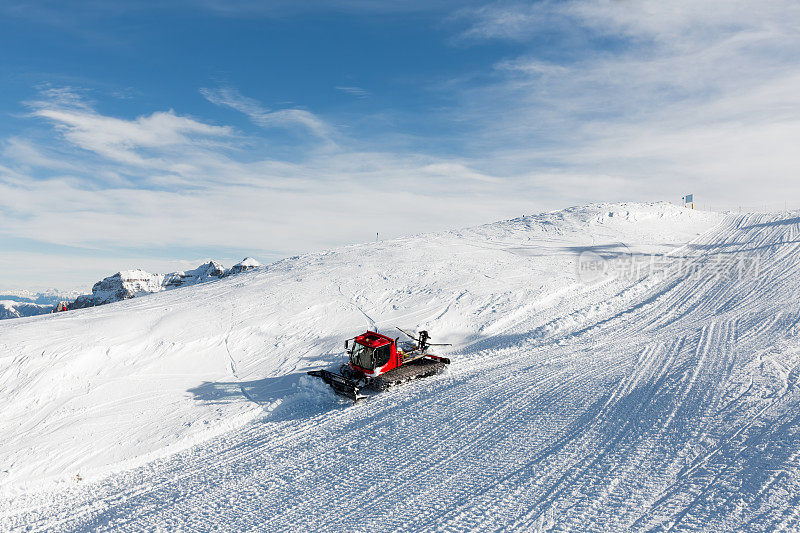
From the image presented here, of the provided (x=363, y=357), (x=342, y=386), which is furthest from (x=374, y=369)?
(x=342, y=386)

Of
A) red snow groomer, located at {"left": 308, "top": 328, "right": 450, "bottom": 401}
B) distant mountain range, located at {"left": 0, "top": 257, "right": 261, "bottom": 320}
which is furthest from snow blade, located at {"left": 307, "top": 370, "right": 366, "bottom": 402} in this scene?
distant mountain range, located at {"left": 0, "top": 257, "right": 261, "bottom": 320}

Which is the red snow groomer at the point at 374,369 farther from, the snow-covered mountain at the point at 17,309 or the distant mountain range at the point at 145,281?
the snow-covered mountain at the point at 17,309

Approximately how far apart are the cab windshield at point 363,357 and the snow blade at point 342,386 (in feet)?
1.72

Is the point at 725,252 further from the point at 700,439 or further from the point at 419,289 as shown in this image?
the point at 700,439

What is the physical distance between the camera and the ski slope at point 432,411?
695 cm

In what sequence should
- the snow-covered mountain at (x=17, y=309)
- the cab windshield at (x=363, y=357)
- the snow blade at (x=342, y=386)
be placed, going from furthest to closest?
the snow-covered mountain at (x=17, y=309), the cab windshield at (x=363, y=357), the snow blade at (x=342, y=386)

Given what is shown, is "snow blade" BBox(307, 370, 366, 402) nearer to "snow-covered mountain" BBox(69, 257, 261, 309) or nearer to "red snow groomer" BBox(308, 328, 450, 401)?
"red snow groomer" BBox(308, 328, 450, 401)

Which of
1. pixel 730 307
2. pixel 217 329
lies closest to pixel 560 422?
pixel 730 307

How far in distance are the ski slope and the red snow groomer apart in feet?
1.10

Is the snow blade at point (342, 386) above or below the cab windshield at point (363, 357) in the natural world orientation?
below

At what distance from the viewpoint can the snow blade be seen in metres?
10.9

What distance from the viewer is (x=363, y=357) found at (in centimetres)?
1160

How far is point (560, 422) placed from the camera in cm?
905

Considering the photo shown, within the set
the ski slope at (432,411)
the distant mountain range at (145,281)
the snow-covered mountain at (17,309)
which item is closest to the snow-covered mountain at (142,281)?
the distant mountain range at (145,281)
